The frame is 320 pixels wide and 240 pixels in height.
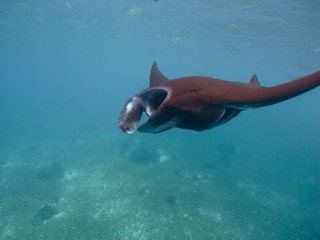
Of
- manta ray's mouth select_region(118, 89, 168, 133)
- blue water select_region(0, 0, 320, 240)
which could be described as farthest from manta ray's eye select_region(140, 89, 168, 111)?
blue water select_region(0, 0, 320, 240)

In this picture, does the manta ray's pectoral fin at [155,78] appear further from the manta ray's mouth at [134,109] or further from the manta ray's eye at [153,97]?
the manta ray's mouth at [134,109]

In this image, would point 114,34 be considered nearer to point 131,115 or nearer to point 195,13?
point 195,13

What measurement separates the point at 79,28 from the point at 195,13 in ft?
73.2

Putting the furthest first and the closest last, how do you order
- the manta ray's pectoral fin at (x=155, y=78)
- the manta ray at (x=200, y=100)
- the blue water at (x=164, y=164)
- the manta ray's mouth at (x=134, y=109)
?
the blue water at (x=164, y=164), the manta ray's pectoral fin at (x=155, y=78), the manta ray's mouth at (x=134, y=109), the manta ray at (x=200, y=100)

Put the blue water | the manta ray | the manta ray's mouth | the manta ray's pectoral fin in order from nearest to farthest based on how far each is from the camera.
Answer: the manta ray
the manta ray's mouth
the manta ray's pectoral fin
the blue water

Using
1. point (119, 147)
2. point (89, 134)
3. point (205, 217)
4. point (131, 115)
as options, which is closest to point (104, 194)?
point (205, 217)

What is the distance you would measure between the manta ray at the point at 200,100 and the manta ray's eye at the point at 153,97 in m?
0.01

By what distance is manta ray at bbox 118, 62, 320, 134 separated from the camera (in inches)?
68.8

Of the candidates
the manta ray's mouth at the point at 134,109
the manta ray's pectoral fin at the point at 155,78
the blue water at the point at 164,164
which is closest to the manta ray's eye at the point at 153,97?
the manta ray's mouth at the point at 134,109

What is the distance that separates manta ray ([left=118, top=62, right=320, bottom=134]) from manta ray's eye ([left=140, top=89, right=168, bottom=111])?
0.03 feet

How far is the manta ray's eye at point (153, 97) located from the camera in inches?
93.9

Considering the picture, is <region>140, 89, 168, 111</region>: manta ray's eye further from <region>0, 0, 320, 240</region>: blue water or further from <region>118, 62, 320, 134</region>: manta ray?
<region>0, 0, 320, 240</region>: blue water

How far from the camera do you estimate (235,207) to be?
1276cm

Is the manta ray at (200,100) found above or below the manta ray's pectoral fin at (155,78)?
above
